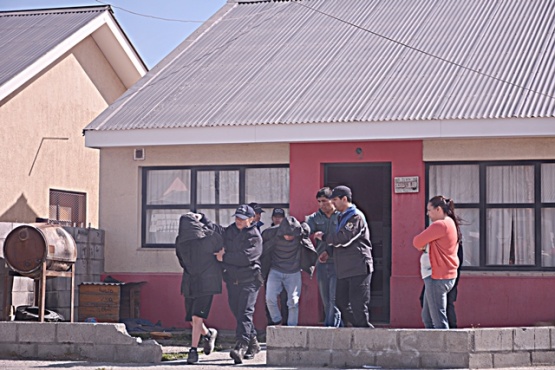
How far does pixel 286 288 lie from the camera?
13.4 metres

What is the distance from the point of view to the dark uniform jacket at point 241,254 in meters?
12.8

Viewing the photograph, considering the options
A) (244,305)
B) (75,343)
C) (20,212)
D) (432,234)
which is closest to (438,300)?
(432,234)

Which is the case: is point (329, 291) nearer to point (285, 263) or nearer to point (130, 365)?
point (285, 263)

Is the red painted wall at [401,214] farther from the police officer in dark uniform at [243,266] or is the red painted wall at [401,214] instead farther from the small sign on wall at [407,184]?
the police officer in dark uniform at [243,266]

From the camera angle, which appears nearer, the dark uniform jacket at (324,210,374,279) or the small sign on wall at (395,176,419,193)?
the dark uniform jacket at (324,210,374,279)

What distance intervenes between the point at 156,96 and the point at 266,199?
2970 millimetres

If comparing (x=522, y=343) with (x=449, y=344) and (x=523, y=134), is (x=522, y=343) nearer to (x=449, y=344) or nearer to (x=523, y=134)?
(x=449, y=344)

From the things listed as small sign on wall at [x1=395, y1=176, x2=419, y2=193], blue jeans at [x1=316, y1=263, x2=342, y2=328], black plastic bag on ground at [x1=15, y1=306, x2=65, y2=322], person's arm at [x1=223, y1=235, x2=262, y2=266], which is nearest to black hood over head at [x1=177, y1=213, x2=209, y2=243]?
person's arm at [x1=223, y1=235, x2=262, y2=266]

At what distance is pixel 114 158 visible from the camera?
18.1 metres

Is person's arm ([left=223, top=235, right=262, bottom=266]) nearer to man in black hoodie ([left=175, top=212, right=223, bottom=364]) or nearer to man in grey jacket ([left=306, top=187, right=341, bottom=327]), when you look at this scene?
man in black hoodie ([left=175, top=212, right=223, bottom=364])

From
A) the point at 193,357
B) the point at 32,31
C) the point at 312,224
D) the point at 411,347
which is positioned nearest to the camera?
the point at 411,347

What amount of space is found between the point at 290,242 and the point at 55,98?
1093 cm

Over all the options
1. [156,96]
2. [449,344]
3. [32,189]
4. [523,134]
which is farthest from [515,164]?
[32,189]

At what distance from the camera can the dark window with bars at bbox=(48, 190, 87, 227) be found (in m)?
22.7
